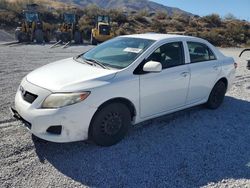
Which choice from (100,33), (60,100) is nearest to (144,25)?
(100,33)

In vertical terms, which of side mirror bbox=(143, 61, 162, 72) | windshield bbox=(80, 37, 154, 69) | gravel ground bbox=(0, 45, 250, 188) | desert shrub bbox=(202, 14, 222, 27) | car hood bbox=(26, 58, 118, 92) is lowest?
desert shrub bbox=(202, 14, 222, 27)

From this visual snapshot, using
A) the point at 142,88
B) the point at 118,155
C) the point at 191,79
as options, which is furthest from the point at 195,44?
the point at 118,155

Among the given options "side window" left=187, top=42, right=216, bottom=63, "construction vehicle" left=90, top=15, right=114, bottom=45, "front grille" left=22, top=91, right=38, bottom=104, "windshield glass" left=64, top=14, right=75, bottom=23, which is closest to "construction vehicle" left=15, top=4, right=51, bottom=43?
"windshield glass" left=64, top=14, right=75, bottom=23

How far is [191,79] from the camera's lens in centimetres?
586

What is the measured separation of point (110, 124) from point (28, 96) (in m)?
1.23

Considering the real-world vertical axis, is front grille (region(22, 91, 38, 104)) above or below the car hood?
below

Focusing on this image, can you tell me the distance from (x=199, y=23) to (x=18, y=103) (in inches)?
1615

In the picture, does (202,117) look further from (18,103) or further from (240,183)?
(18,103)

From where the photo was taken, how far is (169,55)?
559 cm

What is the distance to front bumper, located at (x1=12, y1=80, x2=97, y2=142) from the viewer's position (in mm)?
4102

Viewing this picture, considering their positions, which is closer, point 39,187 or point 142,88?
point 39,187

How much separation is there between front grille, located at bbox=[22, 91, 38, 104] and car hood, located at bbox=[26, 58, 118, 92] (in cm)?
17

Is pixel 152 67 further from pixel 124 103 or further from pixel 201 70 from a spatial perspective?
pixel 201 70

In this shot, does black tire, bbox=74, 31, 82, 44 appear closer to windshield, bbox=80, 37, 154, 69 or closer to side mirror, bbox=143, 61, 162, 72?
windshield, bbox=80, 37, 154, 69
